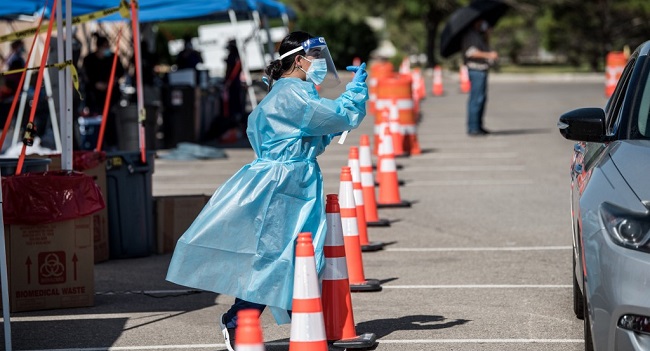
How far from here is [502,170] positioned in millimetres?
16797

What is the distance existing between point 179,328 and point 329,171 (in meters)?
9.88

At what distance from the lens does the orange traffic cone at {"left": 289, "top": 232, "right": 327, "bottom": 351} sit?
5531 millimetres

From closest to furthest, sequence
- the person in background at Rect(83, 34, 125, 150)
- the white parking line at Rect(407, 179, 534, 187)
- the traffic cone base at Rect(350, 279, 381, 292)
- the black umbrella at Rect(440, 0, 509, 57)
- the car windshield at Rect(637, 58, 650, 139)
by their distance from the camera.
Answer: the car windshield at Rect(637, 58, 650, 139) < the traffic cone base at Rect(350, 279, 381, 292) < the white parking line at Rect(407, 179, 534, 187) < the person in background at Rect(83, 34, 125, 150) < the black umbrella at Rect(440, 0, 509, 57)

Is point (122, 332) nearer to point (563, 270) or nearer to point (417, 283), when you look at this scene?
point (417, 283)

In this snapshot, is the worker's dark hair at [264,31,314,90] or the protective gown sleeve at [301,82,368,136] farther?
the worker's dark hair at [264,31,314,90]

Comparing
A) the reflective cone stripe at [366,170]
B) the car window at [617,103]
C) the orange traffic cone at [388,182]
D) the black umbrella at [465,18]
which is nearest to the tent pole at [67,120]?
the reflective cone stripe at [366,170]

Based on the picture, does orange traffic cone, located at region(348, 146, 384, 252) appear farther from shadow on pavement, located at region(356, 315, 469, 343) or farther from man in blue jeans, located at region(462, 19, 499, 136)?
man in blue jeans, located at region(462, 19, 499, 136)

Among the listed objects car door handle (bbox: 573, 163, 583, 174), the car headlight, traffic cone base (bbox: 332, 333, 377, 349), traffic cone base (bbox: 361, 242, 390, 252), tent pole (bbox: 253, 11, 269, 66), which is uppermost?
tent pole (bbox: 253, 11, 269, 66)

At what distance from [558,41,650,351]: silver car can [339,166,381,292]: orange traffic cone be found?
2.07 m

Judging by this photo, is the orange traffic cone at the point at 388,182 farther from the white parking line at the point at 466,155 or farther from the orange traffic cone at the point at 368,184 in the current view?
the white parking line at the point at 466,155

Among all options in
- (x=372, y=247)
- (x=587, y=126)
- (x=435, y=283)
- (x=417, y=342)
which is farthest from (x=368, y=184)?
(x=587, y=126)

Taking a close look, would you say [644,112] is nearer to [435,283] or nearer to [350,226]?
[350,226]

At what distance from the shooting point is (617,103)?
266 inches

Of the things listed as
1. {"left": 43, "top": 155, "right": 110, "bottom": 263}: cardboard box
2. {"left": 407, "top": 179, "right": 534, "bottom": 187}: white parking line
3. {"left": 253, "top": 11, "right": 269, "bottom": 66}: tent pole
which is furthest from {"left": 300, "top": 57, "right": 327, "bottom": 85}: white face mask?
{"left": 253, "top": 11, "right": 269, "bottom": 66}: tent pole
